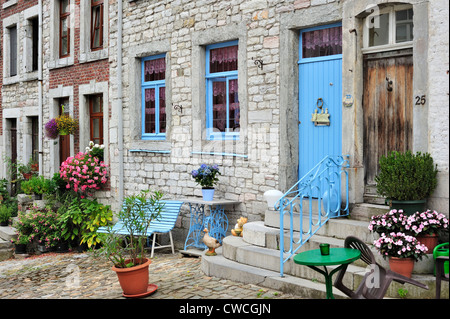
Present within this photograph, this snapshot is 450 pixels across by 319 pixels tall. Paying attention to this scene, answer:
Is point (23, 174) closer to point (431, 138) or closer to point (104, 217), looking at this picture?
point (104, 217)

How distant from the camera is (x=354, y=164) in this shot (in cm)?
691

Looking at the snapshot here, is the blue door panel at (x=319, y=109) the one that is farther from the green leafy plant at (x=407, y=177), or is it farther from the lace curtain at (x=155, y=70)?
the lace curtain at (x=155, y=70)

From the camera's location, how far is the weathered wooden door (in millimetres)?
6555

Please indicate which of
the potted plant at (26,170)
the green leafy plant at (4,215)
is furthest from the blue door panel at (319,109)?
the potted plant at (26,170)

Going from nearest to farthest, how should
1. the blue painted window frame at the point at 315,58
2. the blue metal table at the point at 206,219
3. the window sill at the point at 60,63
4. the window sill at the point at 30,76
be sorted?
1. the blue painted window frame at the point at 315,58
2. the blue metal table at the point at 206,219
3. the window sill at the point at 60,63
4. the window sill at the point at 30,76

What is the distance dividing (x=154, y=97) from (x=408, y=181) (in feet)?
18.6

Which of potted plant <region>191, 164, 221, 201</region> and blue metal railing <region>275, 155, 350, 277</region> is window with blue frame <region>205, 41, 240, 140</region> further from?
blue metal railing <region>275, 155, 350, 277</region>

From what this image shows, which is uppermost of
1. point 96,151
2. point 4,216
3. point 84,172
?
point 96,151

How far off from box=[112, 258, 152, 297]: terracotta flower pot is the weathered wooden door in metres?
2.98

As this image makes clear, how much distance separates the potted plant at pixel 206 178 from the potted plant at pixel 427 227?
141 inches

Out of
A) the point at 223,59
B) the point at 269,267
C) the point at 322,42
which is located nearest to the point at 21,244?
the point at 223,59

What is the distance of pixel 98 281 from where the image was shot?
24.9 feet

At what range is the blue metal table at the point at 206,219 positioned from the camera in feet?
27.6

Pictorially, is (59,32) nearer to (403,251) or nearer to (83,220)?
(83,220)
